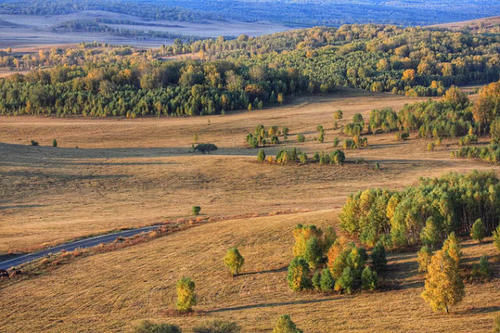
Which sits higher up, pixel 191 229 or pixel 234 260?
pixel 191 229

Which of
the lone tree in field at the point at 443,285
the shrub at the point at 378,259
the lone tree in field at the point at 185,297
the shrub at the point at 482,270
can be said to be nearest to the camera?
the lone tree in field at the point at 443,285

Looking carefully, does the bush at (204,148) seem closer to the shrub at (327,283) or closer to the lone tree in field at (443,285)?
the shrub at (327,283)

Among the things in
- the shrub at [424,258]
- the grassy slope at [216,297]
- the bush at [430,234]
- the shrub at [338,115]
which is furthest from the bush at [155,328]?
the shrub at [338,115]

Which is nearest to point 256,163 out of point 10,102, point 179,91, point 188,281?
point 188,281

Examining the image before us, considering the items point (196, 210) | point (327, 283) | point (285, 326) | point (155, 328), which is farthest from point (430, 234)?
point (196, 210)

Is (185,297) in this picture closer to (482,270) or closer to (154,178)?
(482,270)

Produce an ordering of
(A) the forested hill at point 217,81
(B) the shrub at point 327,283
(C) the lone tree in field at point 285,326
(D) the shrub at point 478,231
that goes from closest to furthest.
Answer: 1. (C) the lone tree in field at point 285,326
2. (B) the shrub at point 327,283
3. (D) the shrub at point 478,231
4. (A) the forested hill at point 217,81

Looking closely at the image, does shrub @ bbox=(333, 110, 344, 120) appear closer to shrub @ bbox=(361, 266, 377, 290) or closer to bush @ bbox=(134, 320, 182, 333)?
shrub @ bbox=(361, 266, 377, 290)

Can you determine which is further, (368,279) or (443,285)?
(368,279)
